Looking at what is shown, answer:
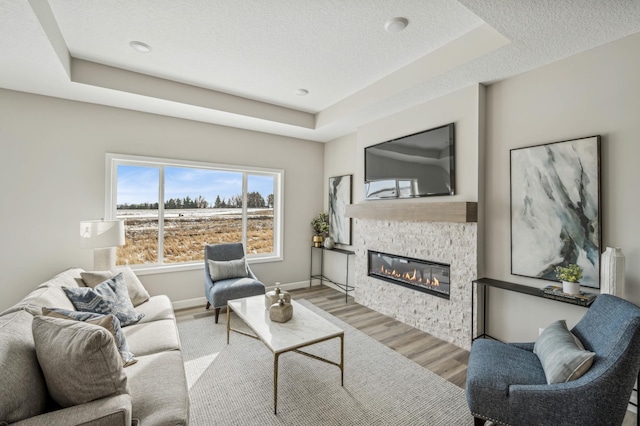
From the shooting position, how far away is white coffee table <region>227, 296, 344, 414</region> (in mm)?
2047

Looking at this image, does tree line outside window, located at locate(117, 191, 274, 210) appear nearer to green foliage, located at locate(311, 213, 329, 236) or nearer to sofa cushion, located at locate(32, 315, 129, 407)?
green foliage, located at locate(311, 213, 329, 236)

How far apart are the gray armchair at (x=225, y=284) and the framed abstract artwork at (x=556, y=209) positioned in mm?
2871

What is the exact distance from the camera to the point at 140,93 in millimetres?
3211

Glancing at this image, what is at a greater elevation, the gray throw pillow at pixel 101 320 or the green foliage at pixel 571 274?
the green foliage at pixel 571 274

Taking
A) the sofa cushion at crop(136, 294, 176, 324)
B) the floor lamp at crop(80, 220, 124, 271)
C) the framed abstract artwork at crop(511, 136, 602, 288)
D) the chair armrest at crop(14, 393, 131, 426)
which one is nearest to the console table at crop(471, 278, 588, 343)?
the framed abstract artwork at crop(511, 136, 602, 288)

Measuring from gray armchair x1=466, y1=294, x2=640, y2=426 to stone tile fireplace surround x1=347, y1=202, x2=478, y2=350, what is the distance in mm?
1151

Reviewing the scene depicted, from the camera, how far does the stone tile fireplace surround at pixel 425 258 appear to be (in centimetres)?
298

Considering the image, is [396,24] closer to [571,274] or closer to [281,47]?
[281,47]

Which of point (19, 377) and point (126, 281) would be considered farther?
point (126, 281)

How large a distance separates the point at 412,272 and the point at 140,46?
12.3 ft

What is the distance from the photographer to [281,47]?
8.76ft

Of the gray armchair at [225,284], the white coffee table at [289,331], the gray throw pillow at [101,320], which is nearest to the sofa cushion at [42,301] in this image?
the gray throw pillow at [101,320]

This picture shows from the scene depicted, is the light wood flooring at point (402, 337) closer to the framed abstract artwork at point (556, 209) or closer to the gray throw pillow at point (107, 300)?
the framed abstract artwork at point (556, 209)

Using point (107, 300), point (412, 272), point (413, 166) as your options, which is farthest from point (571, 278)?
point (107, 300)
